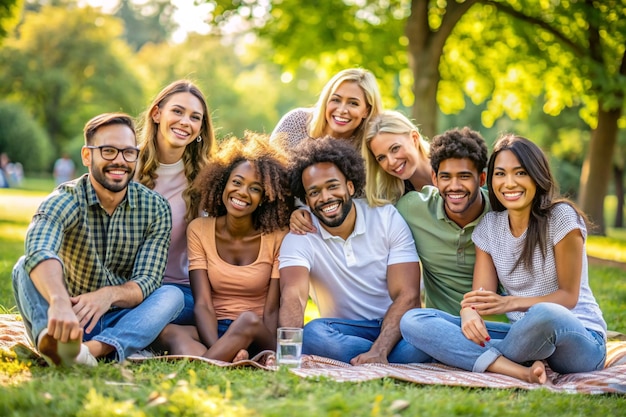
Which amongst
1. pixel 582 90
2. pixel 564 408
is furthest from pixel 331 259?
pixel 582 90

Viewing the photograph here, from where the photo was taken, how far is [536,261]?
16.0ft

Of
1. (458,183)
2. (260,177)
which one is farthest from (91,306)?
(458,183)

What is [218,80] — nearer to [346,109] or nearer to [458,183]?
[346,109]

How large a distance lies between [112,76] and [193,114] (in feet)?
132

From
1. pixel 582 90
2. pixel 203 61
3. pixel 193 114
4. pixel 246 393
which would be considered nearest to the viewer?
pixel 246 393

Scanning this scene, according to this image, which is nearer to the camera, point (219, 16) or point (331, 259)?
point (331, 259)

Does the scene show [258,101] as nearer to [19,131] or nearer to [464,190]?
[19,131]

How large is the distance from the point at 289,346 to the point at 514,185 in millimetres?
1842

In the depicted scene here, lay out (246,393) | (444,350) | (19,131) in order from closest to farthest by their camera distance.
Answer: (246,393)
(444,350)
(19,131)

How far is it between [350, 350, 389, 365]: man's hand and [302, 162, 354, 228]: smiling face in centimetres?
95

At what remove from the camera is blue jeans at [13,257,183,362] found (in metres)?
4.29

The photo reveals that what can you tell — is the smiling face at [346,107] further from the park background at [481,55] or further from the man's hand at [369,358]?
the man's hand at [369,358]

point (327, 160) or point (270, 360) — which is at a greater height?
point (327, 160)

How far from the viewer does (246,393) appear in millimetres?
3701
